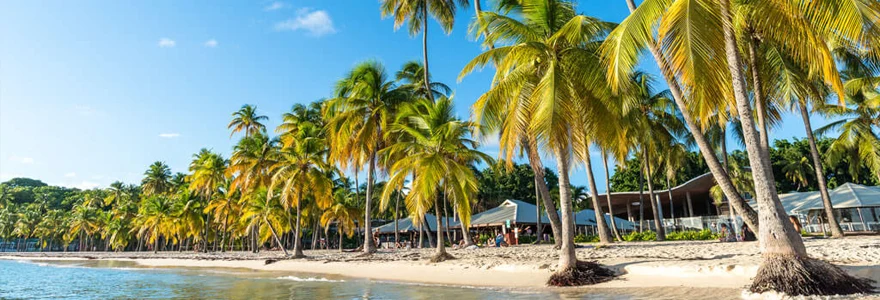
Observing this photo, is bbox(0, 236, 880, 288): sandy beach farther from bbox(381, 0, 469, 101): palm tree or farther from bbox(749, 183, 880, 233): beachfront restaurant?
bbox(749, 183, 880, 233): beachfront restaurant

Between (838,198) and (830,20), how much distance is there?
2575 centimetres

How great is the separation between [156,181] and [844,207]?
64.9 meters

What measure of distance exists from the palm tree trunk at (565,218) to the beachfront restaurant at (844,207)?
756 inches

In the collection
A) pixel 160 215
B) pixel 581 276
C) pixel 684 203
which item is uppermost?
pixel 160 215

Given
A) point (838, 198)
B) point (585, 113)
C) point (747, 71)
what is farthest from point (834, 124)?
point (585, 113)

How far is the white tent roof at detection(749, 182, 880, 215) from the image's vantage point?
914 inches

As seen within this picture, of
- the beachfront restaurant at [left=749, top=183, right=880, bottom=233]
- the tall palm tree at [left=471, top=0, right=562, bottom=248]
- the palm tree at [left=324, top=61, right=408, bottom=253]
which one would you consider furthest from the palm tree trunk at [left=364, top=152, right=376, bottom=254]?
the beachfront restaurant at [left=749, top=183, right=880, bottom=233]

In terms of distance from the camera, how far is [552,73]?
888cm

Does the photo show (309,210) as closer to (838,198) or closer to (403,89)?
(403,89)

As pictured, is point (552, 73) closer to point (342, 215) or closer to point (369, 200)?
point (369, 200)

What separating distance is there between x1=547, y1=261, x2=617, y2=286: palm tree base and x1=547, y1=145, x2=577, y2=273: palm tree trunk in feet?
0.28

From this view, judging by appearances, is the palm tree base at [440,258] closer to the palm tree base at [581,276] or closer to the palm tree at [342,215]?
the palm tree base at [581,276]

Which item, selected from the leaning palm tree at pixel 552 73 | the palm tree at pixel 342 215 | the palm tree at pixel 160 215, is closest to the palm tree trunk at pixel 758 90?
the leaning palm tree at pixel 552 73

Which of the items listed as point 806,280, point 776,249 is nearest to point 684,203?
point 776,249
